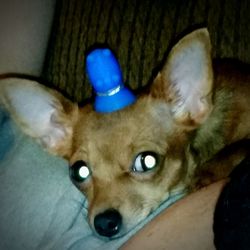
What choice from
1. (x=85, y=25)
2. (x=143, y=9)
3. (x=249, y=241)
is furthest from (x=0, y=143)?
(x=249, y=241)

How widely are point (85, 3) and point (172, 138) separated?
2.38ft

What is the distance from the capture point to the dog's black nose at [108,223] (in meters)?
1.43

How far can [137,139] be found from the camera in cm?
155

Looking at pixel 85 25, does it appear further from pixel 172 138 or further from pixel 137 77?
pixel 172 138

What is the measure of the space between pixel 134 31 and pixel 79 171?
61 cm

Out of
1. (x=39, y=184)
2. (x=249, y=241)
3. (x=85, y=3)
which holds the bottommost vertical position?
(x=39, y=184)

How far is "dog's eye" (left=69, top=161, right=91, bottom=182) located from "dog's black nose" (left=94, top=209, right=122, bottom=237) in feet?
0.60

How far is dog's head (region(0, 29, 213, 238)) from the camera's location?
1.48 m

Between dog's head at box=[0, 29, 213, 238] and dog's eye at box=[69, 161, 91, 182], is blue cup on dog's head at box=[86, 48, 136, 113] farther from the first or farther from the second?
dog's eye at box=[69, 161, 91, 182]

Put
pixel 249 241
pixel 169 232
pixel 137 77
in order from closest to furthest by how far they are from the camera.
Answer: pixel 249 241
pixel 169 232
pixel 137 77

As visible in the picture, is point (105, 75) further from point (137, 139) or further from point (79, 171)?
point (79, 171)

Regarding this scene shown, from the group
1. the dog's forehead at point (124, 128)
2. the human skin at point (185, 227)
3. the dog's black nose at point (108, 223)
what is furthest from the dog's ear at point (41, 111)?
the human skin at point (185, 227)

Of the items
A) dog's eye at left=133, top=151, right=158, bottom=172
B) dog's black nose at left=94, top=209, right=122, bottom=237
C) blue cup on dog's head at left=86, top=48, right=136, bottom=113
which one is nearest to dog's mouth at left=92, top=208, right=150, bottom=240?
dog's black nose at left=94, top=209, right=122, bottom=237

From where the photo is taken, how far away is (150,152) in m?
1.53
